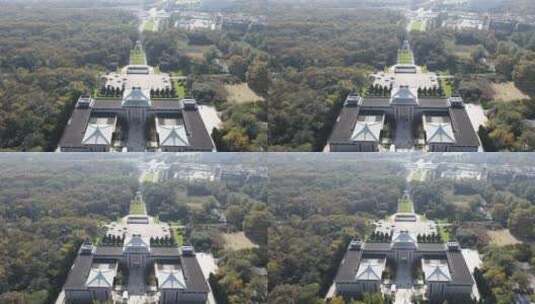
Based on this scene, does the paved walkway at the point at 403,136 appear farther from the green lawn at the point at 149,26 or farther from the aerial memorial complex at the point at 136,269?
the green lawn at the point at 149,26

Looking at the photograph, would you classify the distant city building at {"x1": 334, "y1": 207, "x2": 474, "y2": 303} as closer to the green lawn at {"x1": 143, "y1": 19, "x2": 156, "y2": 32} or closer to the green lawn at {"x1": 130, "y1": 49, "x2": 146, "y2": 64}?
the green lawn at {"x1": 130, "y1": 49, "x2": 146, "y2": 64}

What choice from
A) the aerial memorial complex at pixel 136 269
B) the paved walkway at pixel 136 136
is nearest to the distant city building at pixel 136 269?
the aerial memorial complex at pixel 136 269

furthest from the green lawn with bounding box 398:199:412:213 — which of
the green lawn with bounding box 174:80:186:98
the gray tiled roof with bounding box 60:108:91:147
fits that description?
the gray tiled roof with bounding box 60:108:91:147

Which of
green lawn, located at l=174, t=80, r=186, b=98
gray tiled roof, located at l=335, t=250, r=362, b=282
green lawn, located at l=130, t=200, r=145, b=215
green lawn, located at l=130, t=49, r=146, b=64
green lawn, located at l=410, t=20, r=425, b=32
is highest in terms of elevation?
green lawn, located at l=410, t=20, r=425, b=32

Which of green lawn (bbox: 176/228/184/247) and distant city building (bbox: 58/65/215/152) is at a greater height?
distant city building (bbox: 58/65/215/152)

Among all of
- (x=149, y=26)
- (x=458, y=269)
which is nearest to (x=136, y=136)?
(x=149, y=26)

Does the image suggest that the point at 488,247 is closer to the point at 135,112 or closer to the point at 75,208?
the point at 135,112

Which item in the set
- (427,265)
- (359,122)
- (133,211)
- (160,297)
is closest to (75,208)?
(133,211)
